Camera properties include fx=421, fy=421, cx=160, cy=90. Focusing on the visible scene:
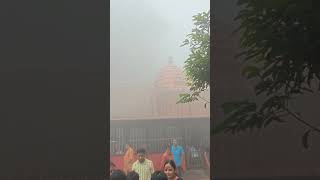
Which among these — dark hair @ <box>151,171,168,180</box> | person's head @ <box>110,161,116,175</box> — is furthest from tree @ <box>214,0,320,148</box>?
person's head @ <box>110,161,116,175</box>

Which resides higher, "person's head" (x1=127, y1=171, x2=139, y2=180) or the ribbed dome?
the ribbed dome

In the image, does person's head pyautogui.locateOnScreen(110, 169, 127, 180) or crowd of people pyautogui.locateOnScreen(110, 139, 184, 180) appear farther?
crowd of people pyautogui.locateOnScreen(110, 139, 184, 180)

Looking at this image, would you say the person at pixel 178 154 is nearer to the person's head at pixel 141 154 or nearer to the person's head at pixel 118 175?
the person's head at pixel 141 154

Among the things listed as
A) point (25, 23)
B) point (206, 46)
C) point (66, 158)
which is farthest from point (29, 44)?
point (206, 46)

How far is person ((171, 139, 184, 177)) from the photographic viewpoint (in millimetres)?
3912

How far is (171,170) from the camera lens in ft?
12.7

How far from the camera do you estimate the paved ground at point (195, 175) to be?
3822mm

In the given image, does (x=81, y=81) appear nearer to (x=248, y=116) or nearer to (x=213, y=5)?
(x=213, y=5)

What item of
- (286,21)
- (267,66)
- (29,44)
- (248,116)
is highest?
(29,44)

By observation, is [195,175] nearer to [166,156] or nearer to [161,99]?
[166,156]

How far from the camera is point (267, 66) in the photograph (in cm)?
139

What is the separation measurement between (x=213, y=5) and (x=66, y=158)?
6.13ft

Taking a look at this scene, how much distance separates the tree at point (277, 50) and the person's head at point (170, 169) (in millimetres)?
2471

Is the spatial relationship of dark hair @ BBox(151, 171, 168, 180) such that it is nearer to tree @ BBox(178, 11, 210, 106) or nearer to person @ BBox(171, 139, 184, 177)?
person @ BBox(171, 139, 184, 177)
